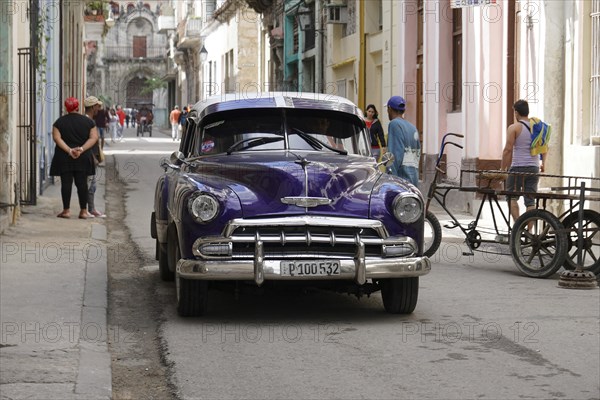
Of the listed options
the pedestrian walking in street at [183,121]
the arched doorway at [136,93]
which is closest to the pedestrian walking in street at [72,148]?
the pedestrian walking in street at [183,121]

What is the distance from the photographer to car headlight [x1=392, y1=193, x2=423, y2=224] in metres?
8.89

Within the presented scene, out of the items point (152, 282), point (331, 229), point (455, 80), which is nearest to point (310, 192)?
point (331, 229)

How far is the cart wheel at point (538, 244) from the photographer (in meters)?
11.3

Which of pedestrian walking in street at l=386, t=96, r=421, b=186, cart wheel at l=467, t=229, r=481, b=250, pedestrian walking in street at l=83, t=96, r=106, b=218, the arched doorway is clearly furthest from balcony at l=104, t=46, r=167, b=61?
cart wheel at l=467, t=229, r=481, b=250

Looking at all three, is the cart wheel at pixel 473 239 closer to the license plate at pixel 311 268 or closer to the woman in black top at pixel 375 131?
the license plate at pixel 311 268

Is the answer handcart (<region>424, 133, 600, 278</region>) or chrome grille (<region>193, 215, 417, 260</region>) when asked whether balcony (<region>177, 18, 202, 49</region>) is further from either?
chrome grille (<region>193, 215, 417, 260</region>)

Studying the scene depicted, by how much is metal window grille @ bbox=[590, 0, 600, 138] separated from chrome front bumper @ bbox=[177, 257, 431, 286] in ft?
24.8

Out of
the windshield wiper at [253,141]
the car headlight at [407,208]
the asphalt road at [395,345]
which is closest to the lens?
the asphalt road at [395,345]

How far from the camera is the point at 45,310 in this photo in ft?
29.8

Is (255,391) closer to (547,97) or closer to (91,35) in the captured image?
(547,97)

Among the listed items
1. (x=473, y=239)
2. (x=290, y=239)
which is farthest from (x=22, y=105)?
(x=290, y=239)

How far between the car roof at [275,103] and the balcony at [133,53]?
103 metres

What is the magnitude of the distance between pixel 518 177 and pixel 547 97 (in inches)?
141

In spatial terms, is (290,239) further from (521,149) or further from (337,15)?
(337,15)
